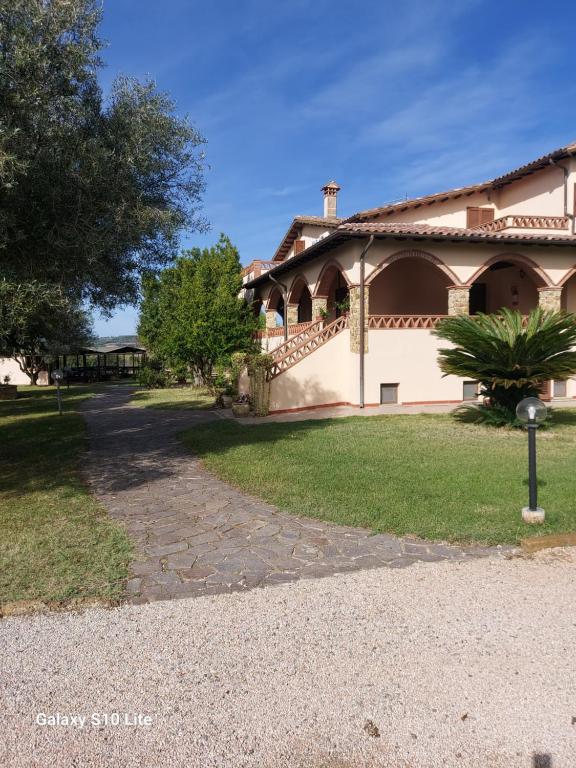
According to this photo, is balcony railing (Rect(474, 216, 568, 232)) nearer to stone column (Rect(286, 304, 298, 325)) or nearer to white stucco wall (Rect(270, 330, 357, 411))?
white stucco wall (Rect(270, 330, 357, 411))

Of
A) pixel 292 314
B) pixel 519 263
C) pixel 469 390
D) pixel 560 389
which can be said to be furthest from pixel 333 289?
pixel 560 389

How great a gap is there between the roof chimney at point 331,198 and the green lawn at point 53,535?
1793 cm

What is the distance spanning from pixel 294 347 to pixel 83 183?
946 centimetres

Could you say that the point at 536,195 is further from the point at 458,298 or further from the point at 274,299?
the point at 274,299

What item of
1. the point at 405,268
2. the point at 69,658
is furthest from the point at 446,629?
the point at 405,268

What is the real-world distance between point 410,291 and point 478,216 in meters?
4.12

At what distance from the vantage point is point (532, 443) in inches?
203

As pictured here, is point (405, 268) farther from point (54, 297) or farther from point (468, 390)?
point (54, 297)

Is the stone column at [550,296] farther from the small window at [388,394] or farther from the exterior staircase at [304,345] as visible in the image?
the exterior staircase at [304,345]

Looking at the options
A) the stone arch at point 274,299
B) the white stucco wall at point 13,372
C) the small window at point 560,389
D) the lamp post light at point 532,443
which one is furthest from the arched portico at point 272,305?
the white stucco wall at point 13,372

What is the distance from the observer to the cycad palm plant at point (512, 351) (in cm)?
1048

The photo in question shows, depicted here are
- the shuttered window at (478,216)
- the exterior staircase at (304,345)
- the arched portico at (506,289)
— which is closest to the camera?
the exterior staircase at (304,345)

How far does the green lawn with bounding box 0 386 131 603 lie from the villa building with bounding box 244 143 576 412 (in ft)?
25.1

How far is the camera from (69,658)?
10.2ft
